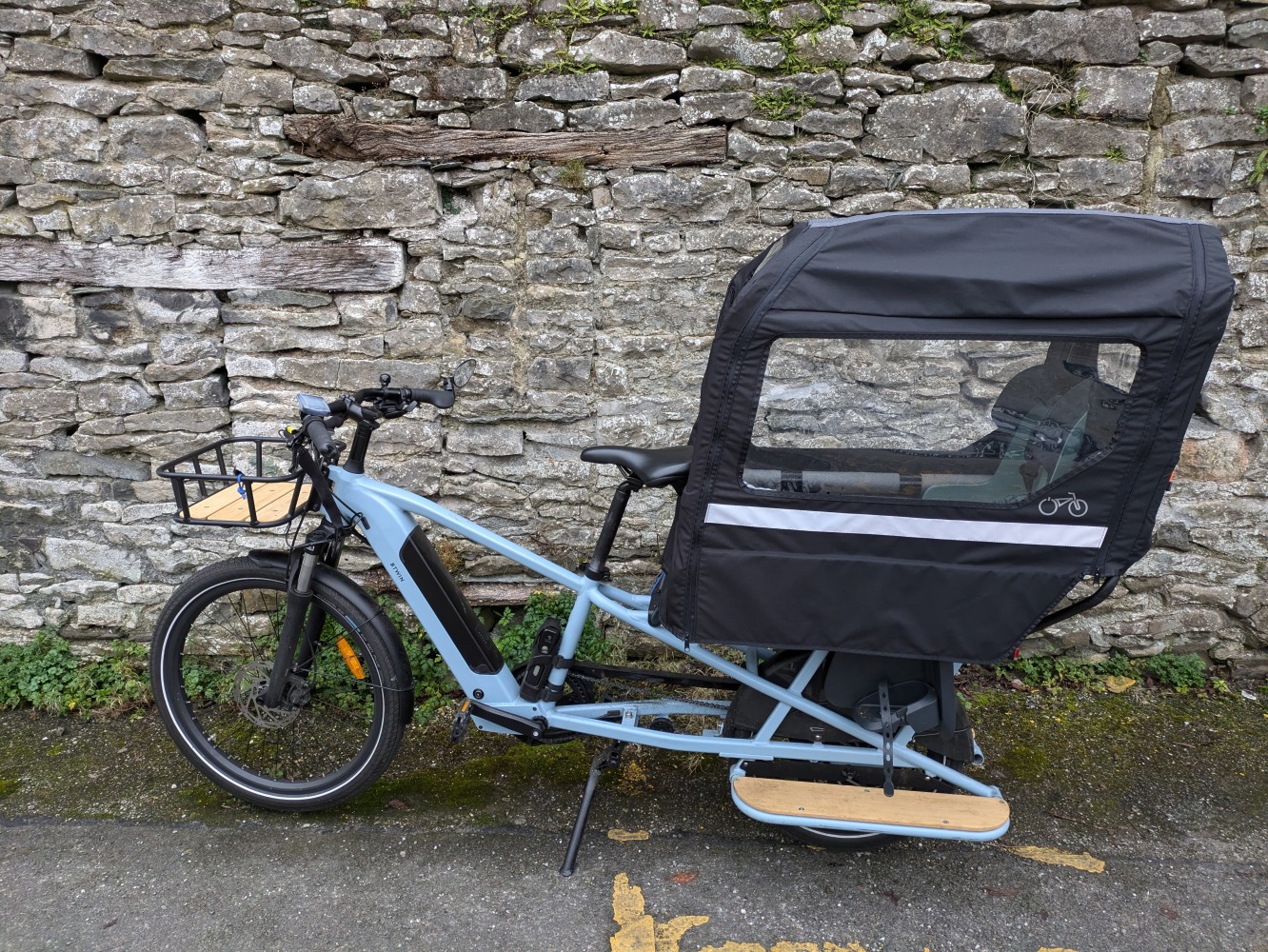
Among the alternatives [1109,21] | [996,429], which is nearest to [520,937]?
[996,429]

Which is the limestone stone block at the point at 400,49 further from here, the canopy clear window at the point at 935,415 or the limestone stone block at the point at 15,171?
the canopy clear window at the point at 935,415

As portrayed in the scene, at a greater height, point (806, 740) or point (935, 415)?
point (935, 415)

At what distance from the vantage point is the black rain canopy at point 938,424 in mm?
1833

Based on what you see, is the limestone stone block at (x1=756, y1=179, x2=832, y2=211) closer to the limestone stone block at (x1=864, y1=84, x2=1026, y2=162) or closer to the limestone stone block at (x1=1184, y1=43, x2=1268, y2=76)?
the limestone stone block at (x1=864, y1=84, x2=1026, y2=162)

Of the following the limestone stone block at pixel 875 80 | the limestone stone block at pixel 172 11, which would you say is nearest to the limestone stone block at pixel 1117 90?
the limestone stone block at pixel 875 80

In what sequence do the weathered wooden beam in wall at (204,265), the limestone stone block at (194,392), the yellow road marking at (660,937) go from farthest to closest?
the limestone stone block at (194,392) → the weathered wooden beam in wall at (204,265) → the yellow road marking at (660,937)

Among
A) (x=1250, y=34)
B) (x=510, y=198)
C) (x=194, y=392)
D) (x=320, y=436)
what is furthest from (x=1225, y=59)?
(x=194, y=392)

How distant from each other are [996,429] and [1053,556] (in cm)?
35

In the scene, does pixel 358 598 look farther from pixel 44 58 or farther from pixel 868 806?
pixel 44 58

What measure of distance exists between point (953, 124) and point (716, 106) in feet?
2.93

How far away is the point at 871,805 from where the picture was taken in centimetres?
232

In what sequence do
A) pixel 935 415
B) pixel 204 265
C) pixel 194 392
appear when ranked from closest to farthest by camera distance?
pixel 935 415 < pixel 204 265 < pixel 194 392

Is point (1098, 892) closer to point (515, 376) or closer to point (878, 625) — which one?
point (878, 625)

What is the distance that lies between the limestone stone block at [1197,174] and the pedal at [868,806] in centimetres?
238
